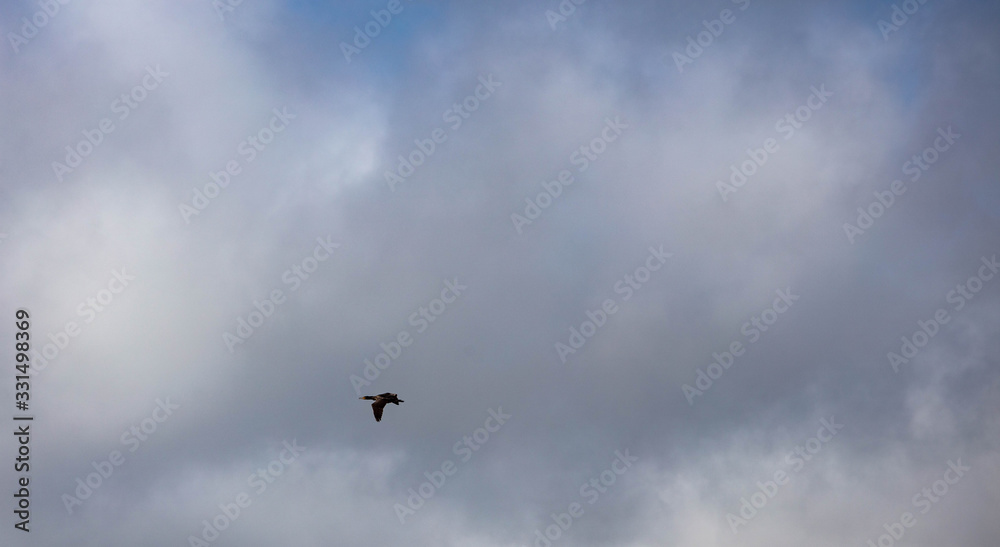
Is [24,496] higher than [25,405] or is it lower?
lower

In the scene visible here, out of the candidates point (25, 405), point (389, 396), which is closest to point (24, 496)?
point (25, 405)

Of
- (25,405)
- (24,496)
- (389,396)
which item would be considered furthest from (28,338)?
(389,396)

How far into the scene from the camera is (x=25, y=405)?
118312 millimetres

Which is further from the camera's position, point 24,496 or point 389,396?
point 389,396

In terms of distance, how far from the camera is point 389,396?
423 feet

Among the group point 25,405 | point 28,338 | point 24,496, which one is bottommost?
point 24,496

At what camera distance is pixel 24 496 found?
393ft

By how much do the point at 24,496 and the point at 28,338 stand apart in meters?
20.6

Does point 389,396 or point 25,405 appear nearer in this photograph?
point 25,405

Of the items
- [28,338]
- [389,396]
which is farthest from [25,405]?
[389,396]

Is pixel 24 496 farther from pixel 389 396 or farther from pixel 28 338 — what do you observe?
pixel 389 396

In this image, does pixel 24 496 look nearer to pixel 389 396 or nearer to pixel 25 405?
pixel 25 405

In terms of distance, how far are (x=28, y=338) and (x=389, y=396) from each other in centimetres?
4670

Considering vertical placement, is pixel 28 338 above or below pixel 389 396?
above
